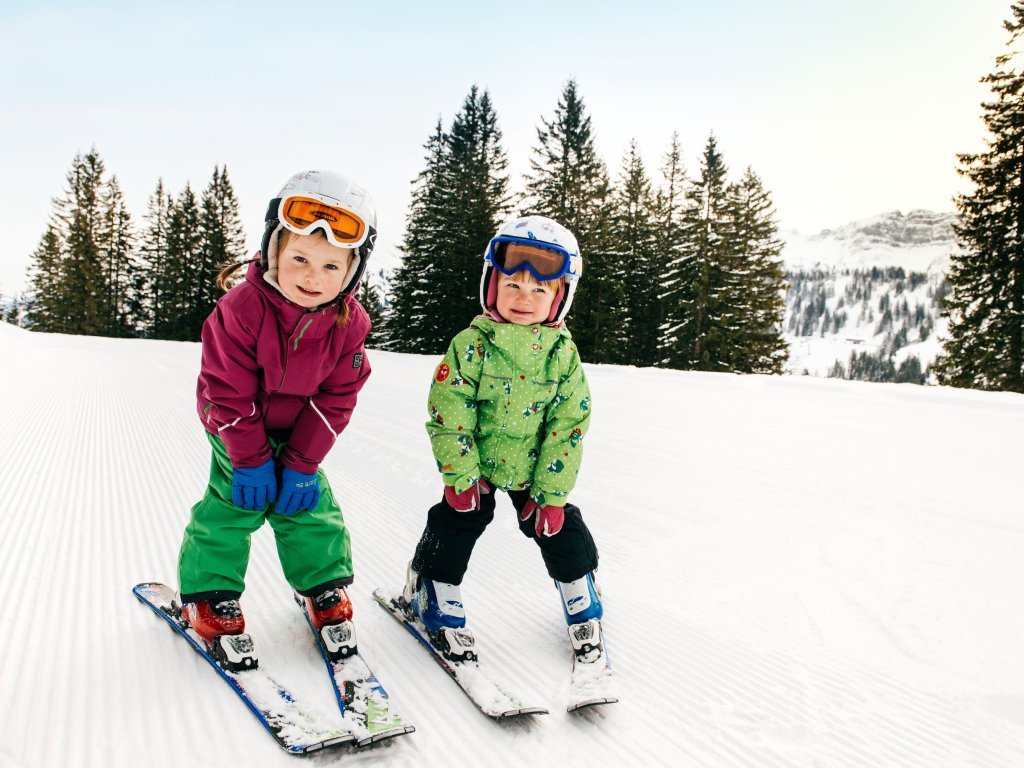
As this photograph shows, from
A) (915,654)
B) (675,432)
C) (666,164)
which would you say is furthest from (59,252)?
(915,654)

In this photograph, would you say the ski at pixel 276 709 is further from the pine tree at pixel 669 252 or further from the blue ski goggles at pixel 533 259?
the pine tree at pixel 669 252

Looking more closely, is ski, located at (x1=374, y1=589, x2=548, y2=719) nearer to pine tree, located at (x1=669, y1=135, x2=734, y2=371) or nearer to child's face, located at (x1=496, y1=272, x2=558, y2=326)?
child's face, located at (x1=496, y1=272, x2=558, y2=326)

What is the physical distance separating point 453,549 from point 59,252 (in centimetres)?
5221

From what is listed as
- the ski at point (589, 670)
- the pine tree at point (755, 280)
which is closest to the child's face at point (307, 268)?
the ski at point (589, 670)

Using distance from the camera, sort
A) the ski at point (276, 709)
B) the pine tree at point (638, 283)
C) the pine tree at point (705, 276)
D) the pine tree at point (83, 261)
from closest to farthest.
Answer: the ski at point (276, 709) → the pine tree at point (705, 276) → the pine tree at point (638, 283) → the pine tree at point (83, 261)

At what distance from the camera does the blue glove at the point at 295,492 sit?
7.20ft

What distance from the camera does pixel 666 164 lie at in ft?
109

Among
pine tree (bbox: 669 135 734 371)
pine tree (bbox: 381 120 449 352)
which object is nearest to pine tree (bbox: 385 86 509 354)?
pine tree (bbox: 381 120 449 352)

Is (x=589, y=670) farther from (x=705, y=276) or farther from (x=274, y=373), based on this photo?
(x=705, y=276)

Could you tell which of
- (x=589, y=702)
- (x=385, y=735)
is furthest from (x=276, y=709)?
(x=589, y=702)

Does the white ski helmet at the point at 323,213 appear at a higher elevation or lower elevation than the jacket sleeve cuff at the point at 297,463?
higher

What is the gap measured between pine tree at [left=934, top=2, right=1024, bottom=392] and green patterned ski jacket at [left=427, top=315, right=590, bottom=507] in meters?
Result: 19.9

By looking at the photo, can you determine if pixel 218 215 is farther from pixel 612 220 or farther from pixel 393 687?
pixel 393 687

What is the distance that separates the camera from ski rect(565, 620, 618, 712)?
1.97 metres
